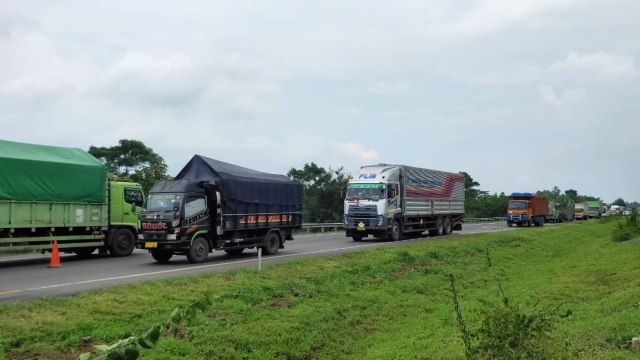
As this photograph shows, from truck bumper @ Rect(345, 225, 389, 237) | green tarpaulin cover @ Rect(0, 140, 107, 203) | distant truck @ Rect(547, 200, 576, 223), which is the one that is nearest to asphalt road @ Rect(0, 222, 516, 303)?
green tarpaulin cover @ Rect(0, 140, 107, 203)

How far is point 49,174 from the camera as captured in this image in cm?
1777

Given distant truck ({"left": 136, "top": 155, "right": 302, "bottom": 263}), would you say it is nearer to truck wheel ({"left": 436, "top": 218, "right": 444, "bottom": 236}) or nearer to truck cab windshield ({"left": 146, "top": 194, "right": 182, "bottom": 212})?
truck cab windshield ({"left": 146, "top": 194, "right": 182, "bottom": 212})

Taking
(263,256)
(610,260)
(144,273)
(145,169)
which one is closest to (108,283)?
(144,273)

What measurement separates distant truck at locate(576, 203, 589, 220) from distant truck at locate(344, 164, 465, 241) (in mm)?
50772

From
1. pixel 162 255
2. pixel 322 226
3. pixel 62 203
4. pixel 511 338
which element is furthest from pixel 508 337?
pixel 322 226

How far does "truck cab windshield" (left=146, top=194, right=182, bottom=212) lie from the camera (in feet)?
55.2

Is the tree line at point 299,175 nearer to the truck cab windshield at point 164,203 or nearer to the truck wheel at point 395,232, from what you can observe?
the truck wheel at point 395,232

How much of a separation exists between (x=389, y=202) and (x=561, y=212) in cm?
4547

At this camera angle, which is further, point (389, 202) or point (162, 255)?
point (389, 202)

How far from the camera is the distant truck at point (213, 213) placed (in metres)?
16.7

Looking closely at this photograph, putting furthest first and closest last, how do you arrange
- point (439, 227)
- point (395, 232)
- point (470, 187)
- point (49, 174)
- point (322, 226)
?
1. point (470, 187)
2. point (322, 226)
3. point (439, 227)
4. point (395, 232)
5. point (49, 174)

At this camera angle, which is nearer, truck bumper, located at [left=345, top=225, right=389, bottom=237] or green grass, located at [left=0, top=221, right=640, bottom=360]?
green grass, located at [left=0, top=221, right=640, bottom=360]

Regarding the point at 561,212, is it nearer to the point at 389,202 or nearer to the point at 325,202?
the point at 325,202

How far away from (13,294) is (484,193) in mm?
106170
